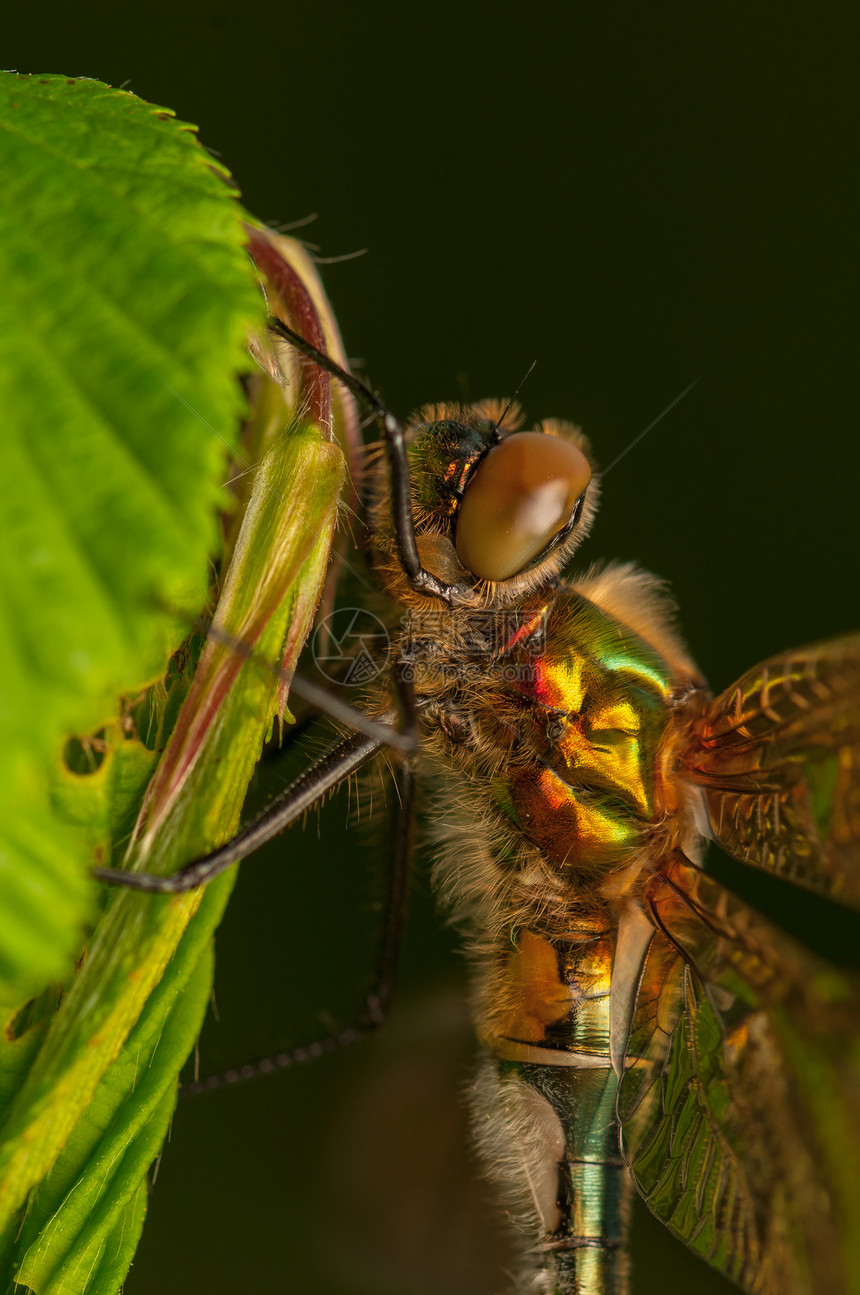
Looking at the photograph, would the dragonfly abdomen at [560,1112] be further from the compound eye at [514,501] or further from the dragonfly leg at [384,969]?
the compound eye at [514,501]

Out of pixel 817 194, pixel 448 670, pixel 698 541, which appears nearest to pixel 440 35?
pixel 817 194

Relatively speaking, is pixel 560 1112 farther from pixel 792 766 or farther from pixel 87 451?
pixel 87 451

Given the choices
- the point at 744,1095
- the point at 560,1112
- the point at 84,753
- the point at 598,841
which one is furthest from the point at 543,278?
the point at 84,753

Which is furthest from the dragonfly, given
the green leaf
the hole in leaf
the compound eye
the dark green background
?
the dark green background

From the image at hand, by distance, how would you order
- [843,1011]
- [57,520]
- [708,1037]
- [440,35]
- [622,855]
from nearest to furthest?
[57,520]
[843,1011]
[708,1037]
[622,855]
[440,35]

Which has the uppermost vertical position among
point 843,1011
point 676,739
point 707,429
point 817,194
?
point 817,194

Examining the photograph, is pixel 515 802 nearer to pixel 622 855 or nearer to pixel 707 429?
pixel 622 855

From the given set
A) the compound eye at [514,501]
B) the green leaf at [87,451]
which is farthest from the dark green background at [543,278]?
the green leaf at [87,451]
